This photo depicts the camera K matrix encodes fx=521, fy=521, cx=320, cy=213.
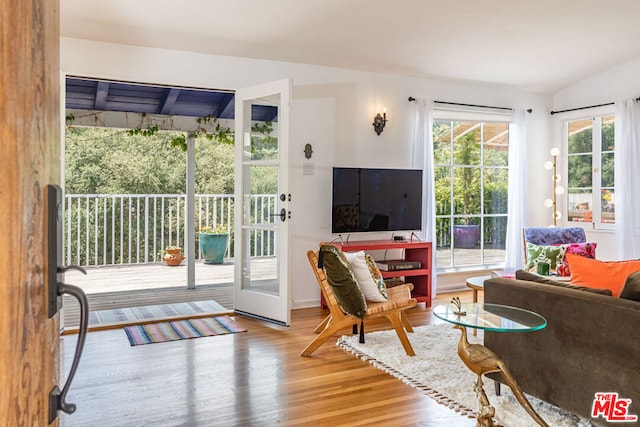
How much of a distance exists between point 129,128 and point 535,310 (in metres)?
5.46

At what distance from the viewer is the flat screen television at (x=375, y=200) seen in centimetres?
527

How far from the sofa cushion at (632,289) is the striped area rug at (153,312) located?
11.6 ft

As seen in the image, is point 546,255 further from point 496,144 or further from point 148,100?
point 148,100

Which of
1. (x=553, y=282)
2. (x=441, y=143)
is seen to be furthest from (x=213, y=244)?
(x=553, y=282)

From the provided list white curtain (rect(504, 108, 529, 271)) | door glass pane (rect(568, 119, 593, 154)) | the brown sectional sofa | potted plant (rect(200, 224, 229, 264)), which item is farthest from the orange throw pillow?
potted plant (rect(200, 224, 229, 264))

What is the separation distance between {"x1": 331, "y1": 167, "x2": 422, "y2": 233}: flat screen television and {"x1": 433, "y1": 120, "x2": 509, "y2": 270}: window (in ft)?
2.09

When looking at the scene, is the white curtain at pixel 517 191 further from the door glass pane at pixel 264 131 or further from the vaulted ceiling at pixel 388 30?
the door glass pane at pixel 264 131

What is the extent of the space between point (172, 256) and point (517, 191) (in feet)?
16.2

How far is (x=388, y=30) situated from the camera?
15.5ft

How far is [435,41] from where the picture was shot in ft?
16.4

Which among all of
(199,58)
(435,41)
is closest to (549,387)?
(435,41)

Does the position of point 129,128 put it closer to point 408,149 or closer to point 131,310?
point 131,310

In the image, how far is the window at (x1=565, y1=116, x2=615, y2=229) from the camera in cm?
616

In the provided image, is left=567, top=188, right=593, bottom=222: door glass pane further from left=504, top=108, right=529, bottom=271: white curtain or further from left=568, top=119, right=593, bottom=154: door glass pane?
left=504, top=108, right=529, bottom=271: white curtain
